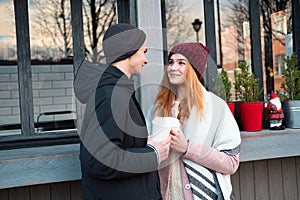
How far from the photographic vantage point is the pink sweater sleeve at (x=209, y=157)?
5.36 ft

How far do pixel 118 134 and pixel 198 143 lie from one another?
45 cm

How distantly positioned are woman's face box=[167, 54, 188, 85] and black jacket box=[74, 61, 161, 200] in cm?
30

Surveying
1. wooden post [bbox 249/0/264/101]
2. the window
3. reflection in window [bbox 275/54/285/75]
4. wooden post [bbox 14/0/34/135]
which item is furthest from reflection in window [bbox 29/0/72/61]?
wooden post [bbox 249/0/264/101]

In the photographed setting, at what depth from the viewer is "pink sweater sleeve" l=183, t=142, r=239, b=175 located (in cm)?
163

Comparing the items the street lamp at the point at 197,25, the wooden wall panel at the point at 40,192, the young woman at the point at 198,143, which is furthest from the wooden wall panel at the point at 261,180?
the street lamp at the point at 197,25

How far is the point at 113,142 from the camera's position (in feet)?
4.27

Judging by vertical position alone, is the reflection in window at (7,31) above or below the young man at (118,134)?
above

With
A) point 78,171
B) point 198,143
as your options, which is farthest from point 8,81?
point 198,143

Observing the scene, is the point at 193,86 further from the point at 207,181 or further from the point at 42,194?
the point at 42,194

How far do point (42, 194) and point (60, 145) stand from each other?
30 centimetres

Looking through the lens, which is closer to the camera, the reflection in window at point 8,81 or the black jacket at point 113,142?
the black jacket at point 113,142

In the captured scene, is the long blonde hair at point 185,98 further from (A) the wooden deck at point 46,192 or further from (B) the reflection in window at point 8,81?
(B) the reflection in window at point 8,81

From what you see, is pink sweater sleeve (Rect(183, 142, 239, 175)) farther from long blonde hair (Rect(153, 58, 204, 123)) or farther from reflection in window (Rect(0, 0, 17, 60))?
reflection in window (Rect(0, 0, 17, 60))

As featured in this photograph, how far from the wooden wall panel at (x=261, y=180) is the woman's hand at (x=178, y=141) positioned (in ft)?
3.58
